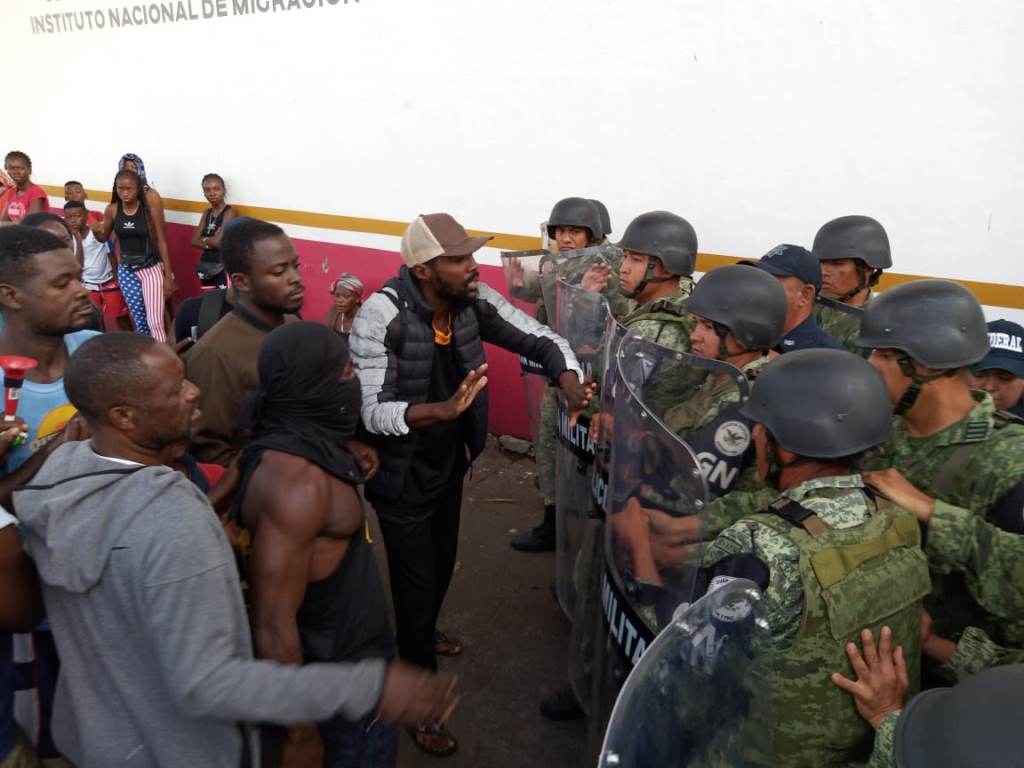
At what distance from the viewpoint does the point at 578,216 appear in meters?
4.16

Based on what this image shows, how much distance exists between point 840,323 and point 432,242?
2145 mm

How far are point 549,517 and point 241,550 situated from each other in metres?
2.71

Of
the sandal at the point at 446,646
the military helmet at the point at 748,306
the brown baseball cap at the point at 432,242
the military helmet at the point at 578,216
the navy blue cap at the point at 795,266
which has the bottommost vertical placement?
the sandal at the point at 446,646

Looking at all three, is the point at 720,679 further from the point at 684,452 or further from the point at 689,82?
the point at 689,82

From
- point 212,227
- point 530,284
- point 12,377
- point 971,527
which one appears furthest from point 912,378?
point 212,227

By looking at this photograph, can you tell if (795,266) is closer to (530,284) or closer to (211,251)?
(530,284)

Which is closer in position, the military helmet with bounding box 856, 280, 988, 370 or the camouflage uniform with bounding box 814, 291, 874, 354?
the military helmet with bounding box 856, 280, 988, 370

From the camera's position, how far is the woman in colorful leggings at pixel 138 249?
7047 mm

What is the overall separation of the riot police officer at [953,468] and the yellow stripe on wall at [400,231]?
1.49 m

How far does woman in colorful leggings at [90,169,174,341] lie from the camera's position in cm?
705

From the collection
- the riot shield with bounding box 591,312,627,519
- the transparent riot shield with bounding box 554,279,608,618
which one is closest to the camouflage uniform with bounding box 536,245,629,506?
the transparent riot shield with bounding box 554,279,608,618

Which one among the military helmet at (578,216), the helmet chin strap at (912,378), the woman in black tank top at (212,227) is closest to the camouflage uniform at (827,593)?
the helmet chin strap at (912,378)

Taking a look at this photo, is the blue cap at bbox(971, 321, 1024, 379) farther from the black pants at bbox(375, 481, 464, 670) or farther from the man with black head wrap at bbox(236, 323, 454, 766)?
the man with black head wrap at bbox(236, 323, 454, 766)

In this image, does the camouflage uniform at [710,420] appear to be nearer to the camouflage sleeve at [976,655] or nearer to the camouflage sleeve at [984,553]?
the camouflage sleeve at [984,553]
